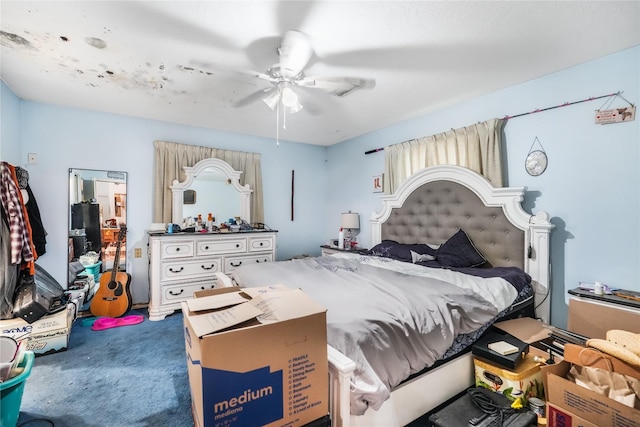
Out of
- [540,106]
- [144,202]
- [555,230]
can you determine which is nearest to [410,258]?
[555,230]

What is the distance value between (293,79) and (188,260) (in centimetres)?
243

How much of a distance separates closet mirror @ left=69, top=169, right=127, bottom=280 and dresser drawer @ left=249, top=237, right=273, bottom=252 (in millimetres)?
1554

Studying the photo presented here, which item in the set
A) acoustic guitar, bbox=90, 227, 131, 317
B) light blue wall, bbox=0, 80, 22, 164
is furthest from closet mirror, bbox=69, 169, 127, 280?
light blue wall, bbox=0, 80, 22, 164

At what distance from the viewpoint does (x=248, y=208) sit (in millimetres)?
4219

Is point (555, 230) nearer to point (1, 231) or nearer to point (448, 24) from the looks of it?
point (448, 24)

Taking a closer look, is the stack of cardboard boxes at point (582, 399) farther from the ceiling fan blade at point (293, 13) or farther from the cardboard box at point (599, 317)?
the ceiling fan blade at point (293, 13)

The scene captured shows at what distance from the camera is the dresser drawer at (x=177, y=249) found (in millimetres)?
3205

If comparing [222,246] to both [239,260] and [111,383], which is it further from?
[111,383]

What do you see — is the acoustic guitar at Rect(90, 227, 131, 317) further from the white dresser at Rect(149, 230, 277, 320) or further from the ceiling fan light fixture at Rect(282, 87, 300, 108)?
the ceiling fan light fixture at Rect(282, 87, 300, 108)

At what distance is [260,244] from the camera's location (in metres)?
3.84

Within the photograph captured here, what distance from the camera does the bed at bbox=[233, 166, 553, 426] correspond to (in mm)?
1250

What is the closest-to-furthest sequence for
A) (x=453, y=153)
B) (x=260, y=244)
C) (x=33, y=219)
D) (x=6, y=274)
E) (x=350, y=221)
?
(x=6, y=274) < (x=33, y=219) < (x=453, y=153) < (x=260, y=244) < (x=350, y=221)

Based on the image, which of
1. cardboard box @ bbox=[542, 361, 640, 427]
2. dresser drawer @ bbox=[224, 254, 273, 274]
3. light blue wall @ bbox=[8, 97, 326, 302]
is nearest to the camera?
cardboard box @ bbox=[542, 361, 640, 427]

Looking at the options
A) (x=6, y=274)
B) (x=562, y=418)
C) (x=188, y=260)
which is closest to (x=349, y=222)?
(x=188, y=260)
